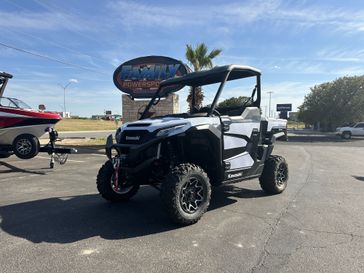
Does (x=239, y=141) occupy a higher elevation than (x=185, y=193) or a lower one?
higher

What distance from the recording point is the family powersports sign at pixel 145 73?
60.5 feet

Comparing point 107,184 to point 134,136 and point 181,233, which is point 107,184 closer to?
point 134,136

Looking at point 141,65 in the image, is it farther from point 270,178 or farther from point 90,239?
point 90,239

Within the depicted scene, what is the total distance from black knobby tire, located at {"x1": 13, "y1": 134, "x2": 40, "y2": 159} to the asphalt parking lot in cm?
314

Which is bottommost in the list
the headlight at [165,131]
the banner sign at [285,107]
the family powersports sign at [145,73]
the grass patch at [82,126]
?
the grass patch at [82,126]

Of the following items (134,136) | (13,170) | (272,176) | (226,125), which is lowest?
(13,170)

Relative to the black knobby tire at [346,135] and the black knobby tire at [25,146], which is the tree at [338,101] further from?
the black knobby tire at [25,146]

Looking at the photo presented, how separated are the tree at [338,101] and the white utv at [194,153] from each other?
43.9 metres

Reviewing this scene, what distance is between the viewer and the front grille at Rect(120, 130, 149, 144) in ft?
16.9

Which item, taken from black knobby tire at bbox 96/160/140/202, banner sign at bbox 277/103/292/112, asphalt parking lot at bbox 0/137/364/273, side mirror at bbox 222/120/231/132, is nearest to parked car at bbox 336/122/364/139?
banner sign at bbox 277/103/292/112

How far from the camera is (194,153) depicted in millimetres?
5824

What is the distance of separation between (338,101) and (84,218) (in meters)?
47.6

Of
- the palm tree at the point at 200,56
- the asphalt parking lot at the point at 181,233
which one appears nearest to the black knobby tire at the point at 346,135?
the palm tree at the point at 200,56

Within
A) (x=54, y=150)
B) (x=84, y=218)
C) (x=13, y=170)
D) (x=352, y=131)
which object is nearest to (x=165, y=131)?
(x=84, y=218)
